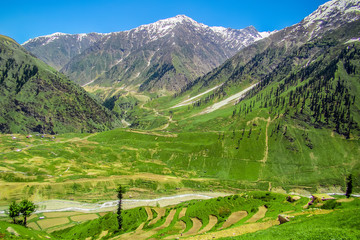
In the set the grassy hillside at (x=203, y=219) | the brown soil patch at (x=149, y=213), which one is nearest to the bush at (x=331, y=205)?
the grassy hillside at (x=203, y=219)

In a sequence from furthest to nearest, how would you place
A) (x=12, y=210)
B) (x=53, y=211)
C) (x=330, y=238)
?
(x=53, y=211) → (x=12, y=210) → (x=330, y=238)

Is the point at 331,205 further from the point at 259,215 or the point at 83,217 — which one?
the point at 83,217

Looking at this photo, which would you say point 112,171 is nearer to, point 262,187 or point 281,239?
point 262,187

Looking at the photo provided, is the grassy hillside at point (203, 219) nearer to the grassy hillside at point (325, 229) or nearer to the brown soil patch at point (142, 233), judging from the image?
the brown soil patch at point (142, 233)

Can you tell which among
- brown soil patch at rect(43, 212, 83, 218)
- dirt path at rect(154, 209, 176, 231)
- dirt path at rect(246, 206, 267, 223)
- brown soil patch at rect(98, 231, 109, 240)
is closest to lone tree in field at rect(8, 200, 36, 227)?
brown soil patch at rect(98, 231, 109, 240)

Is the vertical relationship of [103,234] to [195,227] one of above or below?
below

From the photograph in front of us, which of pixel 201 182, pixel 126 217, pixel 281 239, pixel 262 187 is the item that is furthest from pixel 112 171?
pixel 281 239

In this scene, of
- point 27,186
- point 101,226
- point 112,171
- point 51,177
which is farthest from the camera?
point 112,171

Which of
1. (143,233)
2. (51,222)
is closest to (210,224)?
(143,233)

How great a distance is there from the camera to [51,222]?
11762cm

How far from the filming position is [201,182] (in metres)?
191

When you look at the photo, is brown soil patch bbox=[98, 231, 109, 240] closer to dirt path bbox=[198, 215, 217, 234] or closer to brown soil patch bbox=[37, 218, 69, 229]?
brown soil patch bbox=[37, 218, 69, 229]

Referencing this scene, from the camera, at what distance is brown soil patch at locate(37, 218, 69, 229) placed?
11364 centimetres

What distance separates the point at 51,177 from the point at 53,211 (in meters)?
40.0
